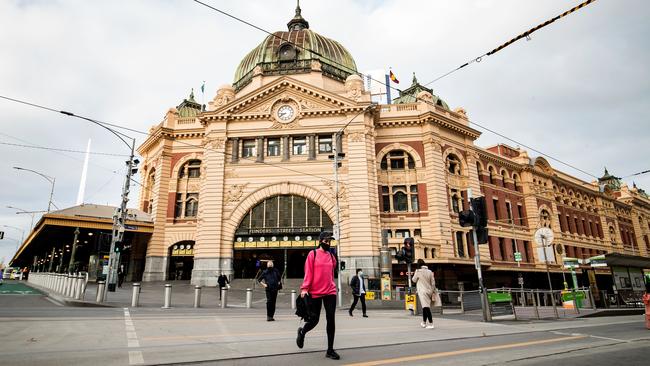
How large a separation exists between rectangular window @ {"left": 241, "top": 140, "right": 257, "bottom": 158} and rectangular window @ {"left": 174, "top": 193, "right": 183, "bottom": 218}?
8.49 meters

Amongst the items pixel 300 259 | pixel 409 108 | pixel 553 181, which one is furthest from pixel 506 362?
pixel 553 181

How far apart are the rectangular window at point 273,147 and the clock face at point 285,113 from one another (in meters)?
2.16

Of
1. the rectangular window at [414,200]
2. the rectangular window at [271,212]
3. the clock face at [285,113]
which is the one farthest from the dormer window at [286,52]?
the rectangular window at [414,200]

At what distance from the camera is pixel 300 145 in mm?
35812

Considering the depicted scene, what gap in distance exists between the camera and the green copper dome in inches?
1617

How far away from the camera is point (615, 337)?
28.8ft

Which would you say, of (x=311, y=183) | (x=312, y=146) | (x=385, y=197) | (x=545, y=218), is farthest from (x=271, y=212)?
(x=545, y=218)

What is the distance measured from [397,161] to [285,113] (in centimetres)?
1182

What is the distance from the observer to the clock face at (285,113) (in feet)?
119

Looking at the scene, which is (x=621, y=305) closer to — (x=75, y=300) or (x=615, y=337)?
(x=615, y=337)

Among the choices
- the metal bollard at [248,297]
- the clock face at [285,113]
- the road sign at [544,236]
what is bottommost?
the metal bollard at [248,297]

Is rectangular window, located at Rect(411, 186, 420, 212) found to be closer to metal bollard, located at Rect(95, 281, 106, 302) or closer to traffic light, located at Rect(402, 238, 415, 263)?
traffic light, located at Rect(402, 238, 415, 263)

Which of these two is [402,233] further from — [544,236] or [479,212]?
A: [479,212]

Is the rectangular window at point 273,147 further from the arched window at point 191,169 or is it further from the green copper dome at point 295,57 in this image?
the green copper dome at point 295,57
